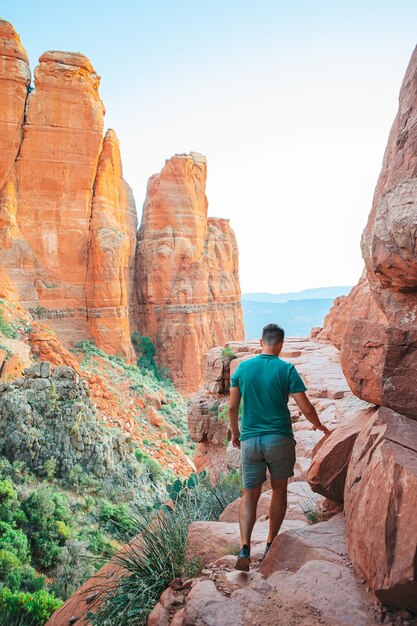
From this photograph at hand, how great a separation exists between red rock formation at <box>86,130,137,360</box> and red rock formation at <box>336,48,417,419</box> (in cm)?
2434

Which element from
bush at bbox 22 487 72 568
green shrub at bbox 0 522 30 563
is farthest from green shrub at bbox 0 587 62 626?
bush at bbox 22 487 72 568

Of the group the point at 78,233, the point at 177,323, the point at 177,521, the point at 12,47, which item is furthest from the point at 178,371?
the point at 177,521

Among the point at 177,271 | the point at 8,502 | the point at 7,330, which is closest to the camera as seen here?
the point at 8,502

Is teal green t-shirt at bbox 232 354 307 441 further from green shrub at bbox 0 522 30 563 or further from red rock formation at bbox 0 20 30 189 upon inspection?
red rock formation at bbox 0 20 30 189

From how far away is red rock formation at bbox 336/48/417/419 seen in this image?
3.23 meters

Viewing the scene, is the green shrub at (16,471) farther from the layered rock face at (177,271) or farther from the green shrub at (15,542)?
the layered rock face at (177,271)

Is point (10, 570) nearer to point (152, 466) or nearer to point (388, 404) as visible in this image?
point (152, 466)

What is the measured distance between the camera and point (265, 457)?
378cm

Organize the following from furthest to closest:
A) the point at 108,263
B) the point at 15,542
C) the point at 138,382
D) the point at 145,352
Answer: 1. the point at 145,352
2. the point at 108,263
3. the point at 138,382
4. the point at 15,542

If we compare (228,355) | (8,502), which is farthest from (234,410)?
(8,502)

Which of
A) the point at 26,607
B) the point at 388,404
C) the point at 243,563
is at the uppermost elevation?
the point at 388,404

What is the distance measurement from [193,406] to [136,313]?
2324 cm

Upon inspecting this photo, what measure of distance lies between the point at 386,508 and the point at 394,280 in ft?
5.04

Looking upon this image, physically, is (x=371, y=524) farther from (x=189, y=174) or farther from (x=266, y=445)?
(x=189, y=174)
